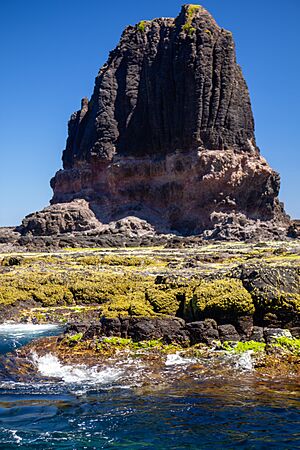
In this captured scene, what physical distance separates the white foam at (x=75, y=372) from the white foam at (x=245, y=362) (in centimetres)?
300

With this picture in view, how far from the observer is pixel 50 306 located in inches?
993

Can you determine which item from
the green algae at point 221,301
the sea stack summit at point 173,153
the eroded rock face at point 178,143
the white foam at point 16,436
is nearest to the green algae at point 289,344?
the green algae at point 221,301

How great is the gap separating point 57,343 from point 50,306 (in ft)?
32.6

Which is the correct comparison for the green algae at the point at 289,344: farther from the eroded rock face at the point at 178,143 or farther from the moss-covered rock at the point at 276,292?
the eroded rock face at the point at 178,143

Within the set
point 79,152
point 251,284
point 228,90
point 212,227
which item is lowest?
point 251,284

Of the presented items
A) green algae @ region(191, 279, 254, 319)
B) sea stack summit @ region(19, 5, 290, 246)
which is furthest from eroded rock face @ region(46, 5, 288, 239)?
green algae @ region(191, 279, 254, 319)

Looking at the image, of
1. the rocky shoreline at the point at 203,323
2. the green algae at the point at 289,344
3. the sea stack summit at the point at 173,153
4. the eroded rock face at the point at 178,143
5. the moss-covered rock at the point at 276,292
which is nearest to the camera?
the green algae at the point at 289,344

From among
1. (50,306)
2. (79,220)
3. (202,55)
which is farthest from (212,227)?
(50,306)

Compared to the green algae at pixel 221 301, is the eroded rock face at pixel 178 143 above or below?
above

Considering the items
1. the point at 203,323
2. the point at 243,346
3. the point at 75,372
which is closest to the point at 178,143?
the point at 203,323

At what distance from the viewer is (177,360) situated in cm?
1370

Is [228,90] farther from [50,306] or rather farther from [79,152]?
[50,306]

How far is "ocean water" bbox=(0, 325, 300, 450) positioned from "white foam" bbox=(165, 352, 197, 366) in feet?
0.09

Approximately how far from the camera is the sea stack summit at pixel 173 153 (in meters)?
82.6
